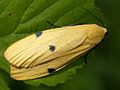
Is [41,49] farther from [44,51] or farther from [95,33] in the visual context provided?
[95,33]

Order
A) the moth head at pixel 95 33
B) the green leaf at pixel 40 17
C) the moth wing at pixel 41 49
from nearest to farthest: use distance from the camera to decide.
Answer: the green leaf at pixel 40 17 → the moth wing at pixel 41 49 → the moth head at pixel 95 33

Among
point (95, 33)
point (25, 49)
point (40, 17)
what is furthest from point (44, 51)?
point (95, 33)

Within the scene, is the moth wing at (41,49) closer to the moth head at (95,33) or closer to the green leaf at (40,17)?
the green leaf at (40,17)

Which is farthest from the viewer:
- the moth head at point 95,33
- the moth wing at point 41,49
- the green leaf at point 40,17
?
the moth head at point 95,33

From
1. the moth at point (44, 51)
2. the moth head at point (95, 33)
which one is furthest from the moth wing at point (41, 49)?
the moth head at point (95, 33)

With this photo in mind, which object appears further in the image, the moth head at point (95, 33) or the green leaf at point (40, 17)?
the moth head at point (95, 33)

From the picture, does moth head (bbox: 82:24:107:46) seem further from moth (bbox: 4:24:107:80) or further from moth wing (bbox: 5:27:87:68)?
→ moth wing (bbox: 5:27:87:68)

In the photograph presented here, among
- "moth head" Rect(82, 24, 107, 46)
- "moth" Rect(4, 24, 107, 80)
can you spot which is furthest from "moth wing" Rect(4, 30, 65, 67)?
"moth head" Rect(82, 24, 107, 46)

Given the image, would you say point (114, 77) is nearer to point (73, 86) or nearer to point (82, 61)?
point (73, 86)
